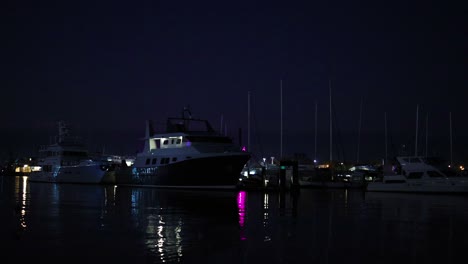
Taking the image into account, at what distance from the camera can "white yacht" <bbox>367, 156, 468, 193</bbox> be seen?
42.8 metres

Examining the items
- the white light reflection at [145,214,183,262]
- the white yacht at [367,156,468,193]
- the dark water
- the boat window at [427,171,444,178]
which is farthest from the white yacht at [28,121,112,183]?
the white light reflection at [145,214,183,262]

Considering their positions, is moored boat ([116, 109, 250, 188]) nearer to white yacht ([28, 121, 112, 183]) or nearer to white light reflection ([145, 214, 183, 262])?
white yacht ([28, 121, 112, 183])

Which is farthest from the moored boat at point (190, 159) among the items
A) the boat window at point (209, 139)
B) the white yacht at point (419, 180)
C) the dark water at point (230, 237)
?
the dark water at point (230, 237)

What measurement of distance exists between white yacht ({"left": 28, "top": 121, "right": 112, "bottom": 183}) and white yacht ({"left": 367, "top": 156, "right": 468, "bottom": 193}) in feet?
130

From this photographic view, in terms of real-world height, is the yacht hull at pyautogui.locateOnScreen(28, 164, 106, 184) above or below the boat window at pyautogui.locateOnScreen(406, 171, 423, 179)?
below

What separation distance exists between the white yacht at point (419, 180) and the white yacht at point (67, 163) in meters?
39.7

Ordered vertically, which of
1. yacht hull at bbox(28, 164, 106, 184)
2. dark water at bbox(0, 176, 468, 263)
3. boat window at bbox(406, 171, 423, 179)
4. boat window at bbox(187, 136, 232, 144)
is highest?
boat window at bbox(187, 136, 232, 144)

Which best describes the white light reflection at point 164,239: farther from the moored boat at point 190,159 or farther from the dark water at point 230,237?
the moored boat at point 190,159

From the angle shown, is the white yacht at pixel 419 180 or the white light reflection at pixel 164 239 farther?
the white yacht at pixel 419 180

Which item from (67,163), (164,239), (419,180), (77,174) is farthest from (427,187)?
(67,163)

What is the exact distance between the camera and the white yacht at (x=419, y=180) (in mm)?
42844

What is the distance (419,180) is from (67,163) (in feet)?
167

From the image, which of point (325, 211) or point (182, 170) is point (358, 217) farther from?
point (182, 170)

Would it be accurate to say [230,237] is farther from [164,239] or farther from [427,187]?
[427,187]
